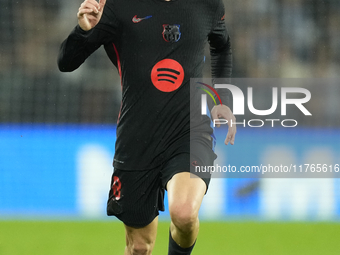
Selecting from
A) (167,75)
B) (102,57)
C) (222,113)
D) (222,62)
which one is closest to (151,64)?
(167,75)

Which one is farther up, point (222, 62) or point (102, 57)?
point (102, 57)

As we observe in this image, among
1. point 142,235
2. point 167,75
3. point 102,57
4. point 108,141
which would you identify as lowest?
point 142,235

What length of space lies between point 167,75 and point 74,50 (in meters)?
0.56

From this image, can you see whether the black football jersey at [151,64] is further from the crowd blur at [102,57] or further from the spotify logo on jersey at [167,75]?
the crowd blur at [102,57]

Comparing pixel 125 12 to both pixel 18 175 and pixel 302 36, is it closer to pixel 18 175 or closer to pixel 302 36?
pixel 18 175

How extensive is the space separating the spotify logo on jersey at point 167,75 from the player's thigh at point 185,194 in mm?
539

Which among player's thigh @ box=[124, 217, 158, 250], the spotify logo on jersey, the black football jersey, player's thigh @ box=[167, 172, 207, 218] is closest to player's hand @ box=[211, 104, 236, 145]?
the black football jersey

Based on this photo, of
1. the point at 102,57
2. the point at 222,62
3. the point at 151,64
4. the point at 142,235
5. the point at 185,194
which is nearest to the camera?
the point at 185,194

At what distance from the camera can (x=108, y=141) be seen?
8.11 meters

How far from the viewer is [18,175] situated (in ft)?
21.9

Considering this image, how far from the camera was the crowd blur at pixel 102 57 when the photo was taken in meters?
9.45

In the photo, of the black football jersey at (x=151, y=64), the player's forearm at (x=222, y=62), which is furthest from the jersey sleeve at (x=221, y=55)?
the black football jersey at (x=151, y=64)

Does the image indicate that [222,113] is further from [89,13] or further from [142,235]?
[89,13]

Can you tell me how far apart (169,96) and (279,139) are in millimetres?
6308
